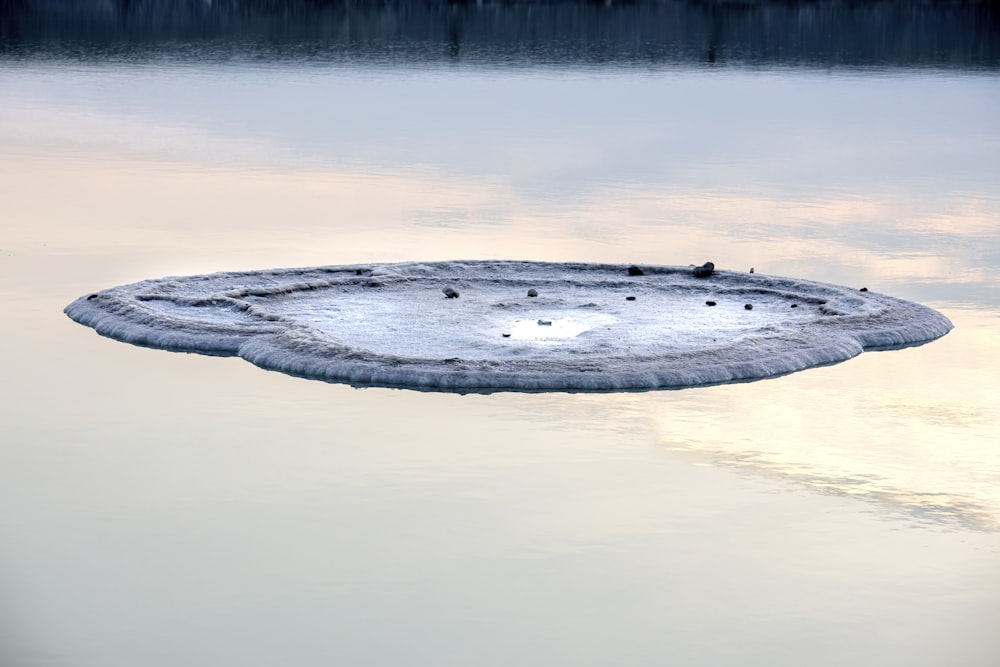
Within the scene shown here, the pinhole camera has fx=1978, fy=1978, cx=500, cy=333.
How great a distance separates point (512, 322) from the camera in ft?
36.9

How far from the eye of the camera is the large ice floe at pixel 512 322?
395 inches

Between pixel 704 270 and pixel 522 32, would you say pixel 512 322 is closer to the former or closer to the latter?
pixel 704 270

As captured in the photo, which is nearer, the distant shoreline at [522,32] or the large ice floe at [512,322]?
the large ice floe at [512,322]

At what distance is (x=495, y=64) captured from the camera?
109ft

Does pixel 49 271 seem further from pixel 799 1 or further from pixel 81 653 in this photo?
pixel 799 1

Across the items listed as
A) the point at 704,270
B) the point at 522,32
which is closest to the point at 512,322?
the point at 704,270

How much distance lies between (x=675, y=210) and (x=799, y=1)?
39.6 meters

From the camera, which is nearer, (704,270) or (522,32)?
(704,270)

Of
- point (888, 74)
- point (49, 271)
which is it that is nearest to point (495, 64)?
point (888, 74)

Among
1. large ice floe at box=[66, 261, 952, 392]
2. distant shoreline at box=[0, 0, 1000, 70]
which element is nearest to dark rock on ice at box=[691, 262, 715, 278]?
large ice floe at box=[66, 261, 952, 392]

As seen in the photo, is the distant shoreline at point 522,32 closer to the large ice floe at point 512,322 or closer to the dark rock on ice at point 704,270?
the dark rock on ice at point 704,270

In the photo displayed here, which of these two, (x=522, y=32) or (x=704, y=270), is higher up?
(x=704, y=270)

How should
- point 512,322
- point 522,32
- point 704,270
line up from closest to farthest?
point 512,322, point 704,270, point 522,32

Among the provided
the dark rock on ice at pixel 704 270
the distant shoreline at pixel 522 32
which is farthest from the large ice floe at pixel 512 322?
the distant shoreline at pixel 522 32
